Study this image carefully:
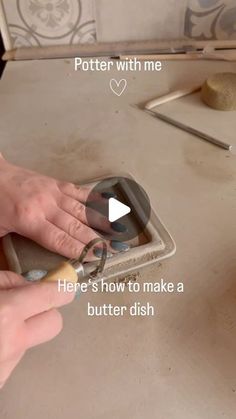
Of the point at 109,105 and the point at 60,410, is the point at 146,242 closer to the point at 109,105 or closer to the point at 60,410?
the point at 60,410

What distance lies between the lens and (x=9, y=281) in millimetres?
379

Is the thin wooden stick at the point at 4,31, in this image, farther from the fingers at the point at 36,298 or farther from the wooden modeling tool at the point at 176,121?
the fingers at the point at 36,298

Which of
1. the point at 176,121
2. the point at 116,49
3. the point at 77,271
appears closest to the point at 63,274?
the point at 77,271

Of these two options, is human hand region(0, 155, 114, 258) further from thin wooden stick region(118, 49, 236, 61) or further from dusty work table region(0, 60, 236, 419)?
thin wooden stick region(118, 49, 236, 61)

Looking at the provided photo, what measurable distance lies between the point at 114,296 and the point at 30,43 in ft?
1.94

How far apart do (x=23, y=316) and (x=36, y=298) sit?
2cm

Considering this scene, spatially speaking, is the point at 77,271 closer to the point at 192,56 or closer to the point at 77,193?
the point at 77,193

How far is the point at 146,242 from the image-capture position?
1.57ft

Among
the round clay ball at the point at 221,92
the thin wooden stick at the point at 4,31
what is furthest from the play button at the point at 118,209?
the thin wooden stick at the point at 4,31

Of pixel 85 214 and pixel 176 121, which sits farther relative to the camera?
pixel 176 121

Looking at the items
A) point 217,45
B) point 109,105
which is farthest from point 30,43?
point 217,45

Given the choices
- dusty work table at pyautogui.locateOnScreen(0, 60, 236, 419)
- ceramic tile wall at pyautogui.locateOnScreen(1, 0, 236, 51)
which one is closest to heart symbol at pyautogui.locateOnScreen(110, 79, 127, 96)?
dusty work table at pyautogui.locateOnScreen(0, 60, 236, 419)

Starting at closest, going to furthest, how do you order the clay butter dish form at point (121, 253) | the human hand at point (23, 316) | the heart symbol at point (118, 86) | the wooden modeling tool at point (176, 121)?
the human hand at point (23, 316), the clay butter dish form at point (121, 253), the wooden modeling tool at point (176, 121), the heart symbol at point (118, 86)

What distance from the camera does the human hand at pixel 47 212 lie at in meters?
0.47
